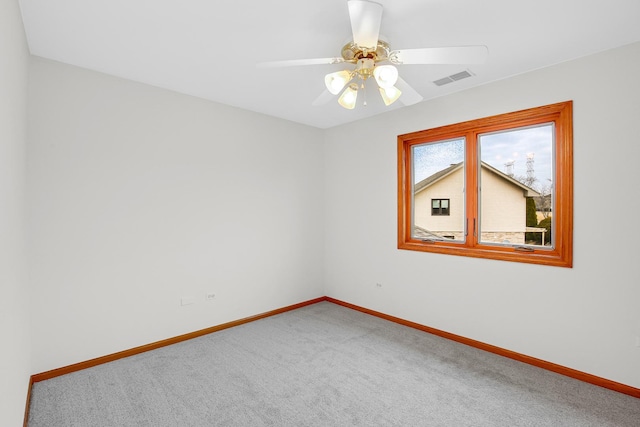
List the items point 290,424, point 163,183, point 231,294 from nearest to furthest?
1. point 290,424
2. point 163,183
3. point 231,294

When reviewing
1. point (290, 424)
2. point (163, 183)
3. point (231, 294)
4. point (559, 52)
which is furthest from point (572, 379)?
point (163, 183)

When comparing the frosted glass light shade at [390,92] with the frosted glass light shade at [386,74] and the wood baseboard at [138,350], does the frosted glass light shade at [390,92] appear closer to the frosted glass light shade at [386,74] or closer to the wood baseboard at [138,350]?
the frosted glass light shade at [386,74]

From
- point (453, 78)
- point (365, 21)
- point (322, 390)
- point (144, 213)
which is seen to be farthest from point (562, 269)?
point (144, 213)

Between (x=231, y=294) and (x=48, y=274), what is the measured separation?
171 cm

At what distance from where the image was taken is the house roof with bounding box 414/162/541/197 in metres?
2.93

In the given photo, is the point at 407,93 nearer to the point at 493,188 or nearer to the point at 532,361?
the point at 493,188

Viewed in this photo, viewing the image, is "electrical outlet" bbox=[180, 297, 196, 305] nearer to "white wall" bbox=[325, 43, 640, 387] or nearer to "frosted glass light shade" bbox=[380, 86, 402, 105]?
"white wall" bbox=[325, 43, 640, 387]

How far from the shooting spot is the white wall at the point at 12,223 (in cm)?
141

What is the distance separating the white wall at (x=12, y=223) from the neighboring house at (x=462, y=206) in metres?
3.55

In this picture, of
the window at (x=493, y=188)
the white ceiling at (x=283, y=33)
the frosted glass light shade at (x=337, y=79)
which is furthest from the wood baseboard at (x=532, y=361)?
the frosted glass light shade at (x=337, y=79)

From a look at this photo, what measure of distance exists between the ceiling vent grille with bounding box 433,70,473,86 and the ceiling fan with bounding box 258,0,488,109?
0.77m

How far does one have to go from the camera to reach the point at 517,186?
9.84 feet

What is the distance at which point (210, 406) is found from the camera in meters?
2.17

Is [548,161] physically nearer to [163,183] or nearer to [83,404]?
[163,183]
